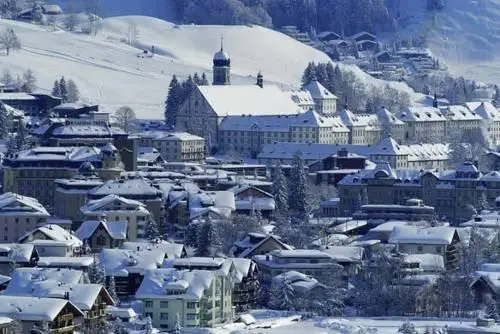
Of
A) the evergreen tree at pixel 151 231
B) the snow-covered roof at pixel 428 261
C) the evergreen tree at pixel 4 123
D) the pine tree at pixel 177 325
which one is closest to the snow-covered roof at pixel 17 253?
the pine tree at pixel 177 325

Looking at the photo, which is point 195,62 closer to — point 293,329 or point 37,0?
point 37,0

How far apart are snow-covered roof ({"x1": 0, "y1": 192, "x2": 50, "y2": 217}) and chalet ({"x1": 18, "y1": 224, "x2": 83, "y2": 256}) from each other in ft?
10.1

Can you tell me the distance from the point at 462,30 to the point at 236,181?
8185 cm

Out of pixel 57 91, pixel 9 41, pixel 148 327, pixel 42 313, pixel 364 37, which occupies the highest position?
pixel 364 37

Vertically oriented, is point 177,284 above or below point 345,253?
below

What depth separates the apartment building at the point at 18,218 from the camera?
7838cm

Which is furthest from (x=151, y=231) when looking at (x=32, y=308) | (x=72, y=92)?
(x=72, y=92)

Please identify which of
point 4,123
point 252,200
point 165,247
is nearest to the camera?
point 165,247

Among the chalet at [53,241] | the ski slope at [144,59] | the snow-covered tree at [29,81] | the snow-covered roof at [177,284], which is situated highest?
the ski slope at [144,59]

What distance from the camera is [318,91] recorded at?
4946 inches

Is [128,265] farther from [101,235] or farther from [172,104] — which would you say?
[172,104]

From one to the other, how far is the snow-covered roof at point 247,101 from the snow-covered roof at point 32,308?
181 ft

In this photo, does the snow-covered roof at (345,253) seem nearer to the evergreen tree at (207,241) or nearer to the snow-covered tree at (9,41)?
the evergreen tree at (207,241)

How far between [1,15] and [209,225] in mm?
77583
